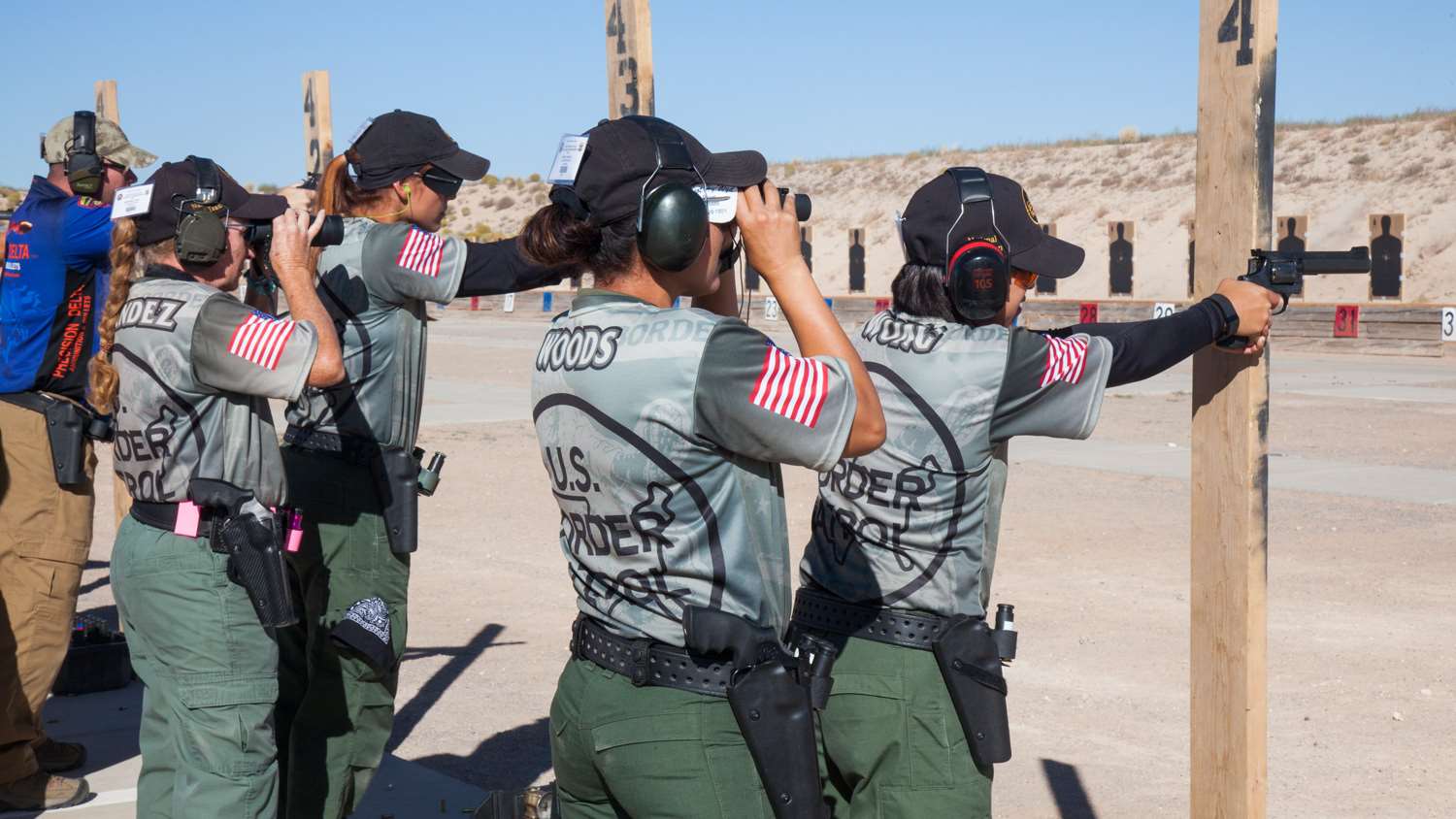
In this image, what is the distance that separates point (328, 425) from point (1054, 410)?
190 cm

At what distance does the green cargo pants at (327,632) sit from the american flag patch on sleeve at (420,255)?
0.53m

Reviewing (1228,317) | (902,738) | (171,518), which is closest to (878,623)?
(902,738)

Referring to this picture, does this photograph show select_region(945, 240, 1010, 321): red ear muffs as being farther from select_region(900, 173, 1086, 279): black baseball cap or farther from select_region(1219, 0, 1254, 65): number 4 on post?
select_region(1219, 0, 1254, 65): number 4 on post

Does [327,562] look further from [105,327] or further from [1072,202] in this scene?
[1072,202]

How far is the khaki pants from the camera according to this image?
176 inches

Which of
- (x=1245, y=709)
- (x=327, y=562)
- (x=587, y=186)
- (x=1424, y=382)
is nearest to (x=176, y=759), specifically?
(x=327, y=562)

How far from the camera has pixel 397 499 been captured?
12.3ft

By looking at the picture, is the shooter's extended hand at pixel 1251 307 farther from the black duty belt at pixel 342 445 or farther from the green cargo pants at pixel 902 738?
the black duty belt at pixel 342 445

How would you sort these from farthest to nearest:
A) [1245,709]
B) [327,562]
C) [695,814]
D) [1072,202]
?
[1072,202] < [327,562] < [1245,709] < [695,814]

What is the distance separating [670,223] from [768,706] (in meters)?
0.75

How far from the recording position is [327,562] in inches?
148

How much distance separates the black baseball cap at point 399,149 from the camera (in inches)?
153

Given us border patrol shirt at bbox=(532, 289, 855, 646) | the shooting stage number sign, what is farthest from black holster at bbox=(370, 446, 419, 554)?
the shooting stage number sign

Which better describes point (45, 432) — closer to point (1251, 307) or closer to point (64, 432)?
point (64, 432)
